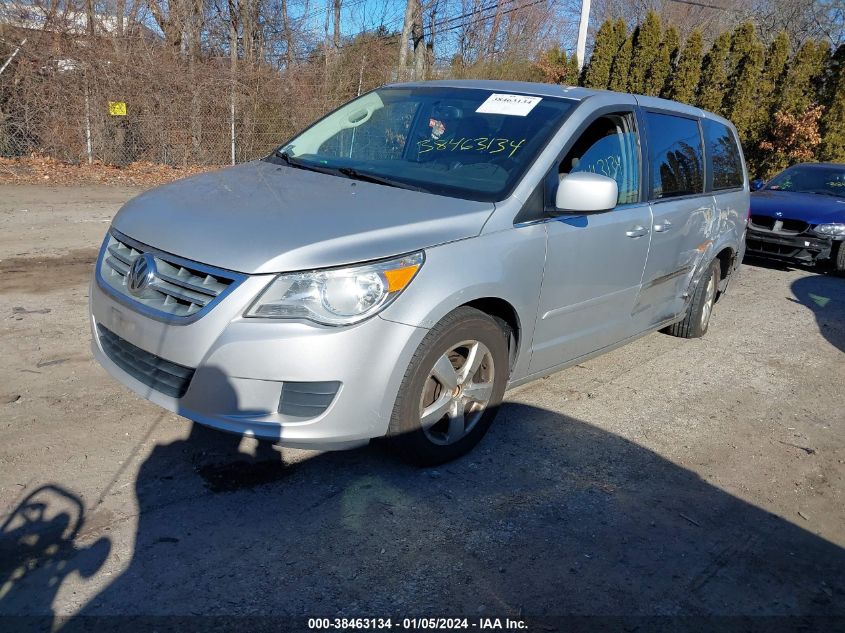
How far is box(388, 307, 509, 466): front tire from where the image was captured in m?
3.17

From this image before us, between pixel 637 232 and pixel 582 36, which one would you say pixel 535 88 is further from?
pixel 582 36

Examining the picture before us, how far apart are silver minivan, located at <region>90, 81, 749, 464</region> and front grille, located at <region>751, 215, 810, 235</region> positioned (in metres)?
5.32

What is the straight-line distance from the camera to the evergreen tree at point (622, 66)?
19.4m

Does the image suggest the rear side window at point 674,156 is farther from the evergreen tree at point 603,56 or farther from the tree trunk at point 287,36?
the evergreen tree at point 603,56

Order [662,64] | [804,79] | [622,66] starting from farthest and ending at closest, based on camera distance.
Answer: [622,66]
[662,64]
[804,79]

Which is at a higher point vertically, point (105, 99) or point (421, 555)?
point (105, 99)

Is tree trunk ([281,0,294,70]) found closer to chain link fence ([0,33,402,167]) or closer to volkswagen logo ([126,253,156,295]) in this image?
chain link fence ([0,33,402,167])

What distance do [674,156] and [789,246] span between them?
17.5 ft

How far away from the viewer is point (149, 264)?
10.2ft

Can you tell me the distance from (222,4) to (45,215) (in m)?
11.5

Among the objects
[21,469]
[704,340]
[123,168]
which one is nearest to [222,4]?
[123,168]

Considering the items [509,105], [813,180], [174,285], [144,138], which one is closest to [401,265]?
[174,285]

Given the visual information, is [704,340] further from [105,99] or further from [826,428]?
[105,99]

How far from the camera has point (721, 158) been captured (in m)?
5.78
